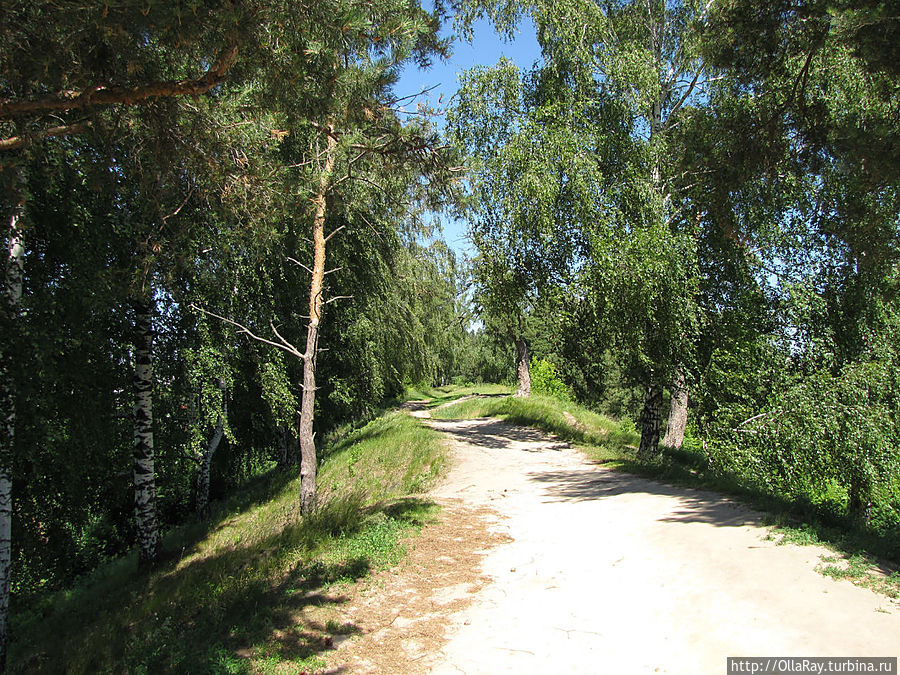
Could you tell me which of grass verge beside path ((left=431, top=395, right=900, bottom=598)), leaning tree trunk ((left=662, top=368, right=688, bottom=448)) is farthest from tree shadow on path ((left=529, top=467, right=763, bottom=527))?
leaning tree trunk ((left=662, top=368, right=688, bottom=448))

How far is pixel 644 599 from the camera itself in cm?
441

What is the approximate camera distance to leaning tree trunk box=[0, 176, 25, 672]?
614 cm

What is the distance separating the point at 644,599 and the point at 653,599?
0.25 feet

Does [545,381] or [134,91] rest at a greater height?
[134,91]

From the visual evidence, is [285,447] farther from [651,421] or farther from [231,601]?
[231,601]

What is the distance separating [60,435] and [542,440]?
451 inches

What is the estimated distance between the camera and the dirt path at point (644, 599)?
11.4 feet

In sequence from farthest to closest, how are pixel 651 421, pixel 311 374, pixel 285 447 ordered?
pixel 285 447
pixel 651 421
pixel 311 374

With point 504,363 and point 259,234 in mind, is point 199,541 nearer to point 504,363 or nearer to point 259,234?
point 259,234

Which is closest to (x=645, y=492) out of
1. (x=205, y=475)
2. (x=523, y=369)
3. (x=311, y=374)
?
(x=311, y=374)

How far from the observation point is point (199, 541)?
35.5 ft

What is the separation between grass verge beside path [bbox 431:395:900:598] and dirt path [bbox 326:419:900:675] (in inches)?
7.6

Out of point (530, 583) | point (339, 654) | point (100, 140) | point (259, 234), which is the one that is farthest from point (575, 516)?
point (100, 140)

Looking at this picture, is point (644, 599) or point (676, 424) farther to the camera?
point (676, 424)
